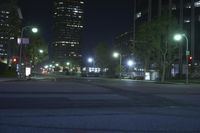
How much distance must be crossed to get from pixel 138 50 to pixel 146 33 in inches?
425

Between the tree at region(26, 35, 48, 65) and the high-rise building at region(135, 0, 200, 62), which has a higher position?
the high-rise building at region(135, 0, 200, 62)

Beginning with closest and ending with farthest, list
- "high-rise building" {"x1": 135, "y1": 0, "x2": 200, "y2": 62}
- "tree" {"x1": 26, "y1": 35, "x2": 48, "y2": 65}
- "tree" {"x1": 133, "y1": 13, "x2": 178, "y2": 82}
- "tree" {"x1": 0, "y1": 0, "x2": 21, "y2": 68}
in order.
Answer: "tree" {"x1": 133, "y1": 13, "x2": 178, "y2": 82} → "tree" {"x1": 0, "y1": 0, "x2": 21, "y2": 68} → "tree" {"x1": 26, "y1": 35, "x2": 48, "y2": 65} → "high-rise building" {"x1": 135, "y1": 0, "x2": 200, "y2": 62}

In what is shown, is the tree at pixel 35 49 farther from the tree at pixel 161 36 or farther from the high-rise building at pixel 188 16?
the high-rise building at pixel 188 16

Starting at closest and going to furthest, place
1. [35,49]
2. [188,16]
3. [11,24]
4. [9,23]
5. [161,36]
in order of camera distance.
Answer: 1. [161,36]
2. [11,24]
3. [9,23]
4. [35,49]
5. [188,16]

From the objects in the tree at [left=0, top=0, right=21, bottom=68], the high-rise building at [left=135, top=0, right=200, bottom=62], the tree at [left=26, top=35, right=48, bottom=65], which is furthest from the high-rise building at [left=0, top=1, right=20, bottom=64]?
the high-rise building at [left=135, top=0, right=200, bottom=62]

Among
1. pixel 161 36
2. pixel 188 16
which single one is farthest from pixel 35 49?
pixel 188 16

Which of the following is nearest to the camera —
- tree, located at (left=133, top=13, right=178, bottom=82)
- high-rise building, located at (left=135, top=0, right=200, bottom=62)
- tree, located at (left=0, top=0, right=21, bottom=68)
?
tree, located at (left=133, top=13, right=178, bottom=82)

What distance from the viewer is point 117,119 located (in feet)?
52.2

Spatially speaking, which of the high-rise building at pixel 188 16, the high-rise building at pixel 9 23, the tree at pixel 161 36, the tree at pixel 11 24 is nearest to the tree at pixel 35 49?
the high-rise building at pixel 9 23

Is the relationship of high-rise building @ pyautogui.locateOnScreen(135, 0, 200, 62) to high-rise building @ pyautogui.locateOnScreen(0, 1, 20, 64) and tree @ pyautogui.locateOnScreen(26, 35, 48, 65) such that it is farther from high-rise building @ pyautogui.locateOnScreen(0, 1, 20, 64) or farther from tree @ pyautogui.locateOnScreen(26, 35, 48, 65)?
high-rise building @ pyautogui.locateOnScreen(0, 1, 20, 64)

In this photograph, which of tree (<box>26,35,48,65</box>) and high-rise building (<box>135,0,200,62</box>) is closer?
tree (<box>26,35,48,65</box>)

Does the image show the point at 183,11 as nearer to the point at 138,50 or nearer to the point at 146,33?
the point at 138,50

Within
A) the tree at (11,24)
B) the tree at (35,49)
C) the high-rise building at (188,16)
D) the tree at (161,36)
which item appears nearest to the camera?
the tree at (161,36)

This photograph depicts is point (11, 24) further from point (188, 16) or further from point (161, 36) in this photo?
point (188, 16)
